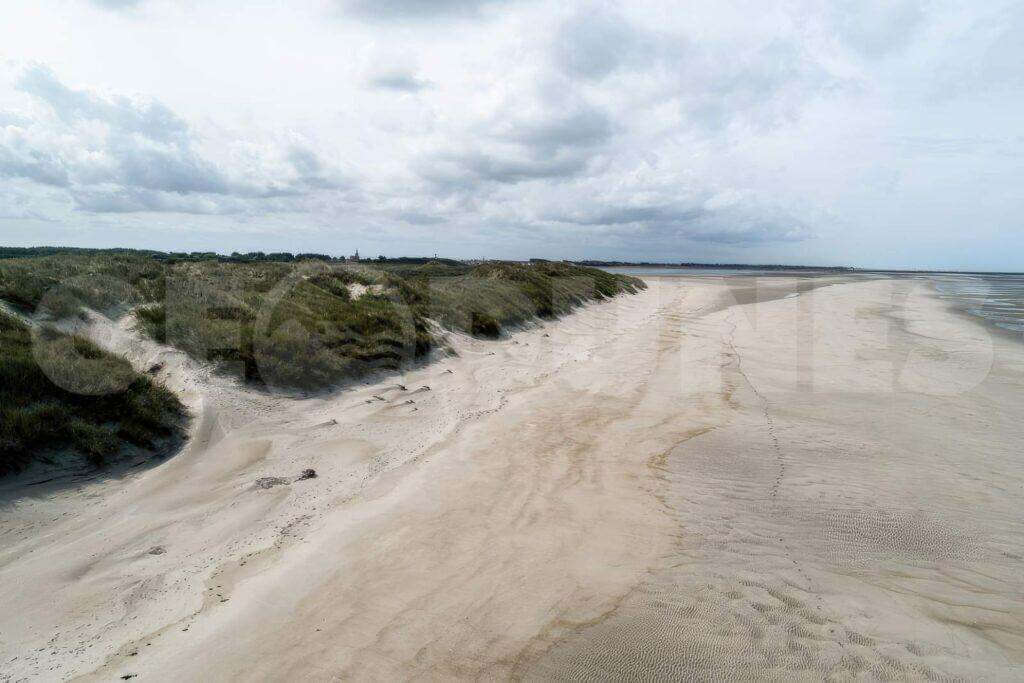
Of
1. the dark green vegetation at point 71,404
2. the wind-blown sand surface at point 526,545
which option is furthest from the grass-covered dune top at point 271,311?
the dark green vegetation at point 71,404

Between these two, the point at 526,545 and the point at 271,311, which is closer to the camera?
the point at 526,545

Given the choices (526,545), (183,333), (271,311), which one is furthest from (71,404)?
(526,545)

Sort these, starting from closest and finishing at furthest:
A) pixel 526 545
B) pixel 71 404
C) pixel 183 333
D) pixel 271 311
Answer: pixel 526 545 < pixel 71 404 < pixel 183 333 < pixel 271 311

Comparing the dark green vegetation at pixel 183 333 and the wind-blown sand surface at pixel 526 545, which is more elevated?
the dark green vegetation at pixel 183 333

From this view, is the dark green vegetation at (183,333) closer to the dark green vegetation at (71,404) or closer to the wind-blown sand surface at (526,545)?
the dark green vegetation at (71,404)

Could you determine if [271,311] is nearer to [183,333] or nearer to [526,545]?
[183,333]

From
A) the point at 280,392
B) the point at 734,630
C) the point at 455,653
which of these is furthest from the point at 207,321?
the point at 734,630
